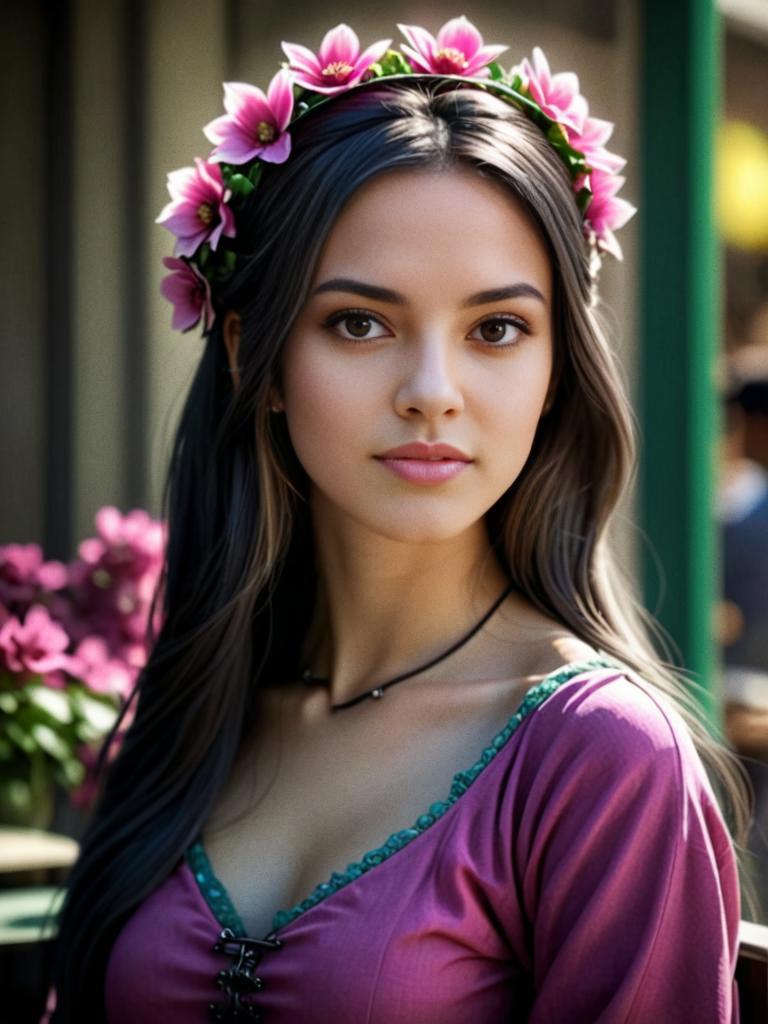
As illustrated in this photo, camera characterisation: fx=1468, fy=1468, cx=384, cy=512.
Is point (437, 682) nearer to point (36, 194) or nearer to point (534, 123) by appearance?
point (534, 123)

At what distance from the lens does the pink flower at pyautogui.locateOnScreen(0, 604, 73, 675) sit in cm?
216

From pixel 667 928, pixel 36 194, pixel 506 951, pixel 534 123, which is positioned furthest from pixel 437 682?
pixel 36 194

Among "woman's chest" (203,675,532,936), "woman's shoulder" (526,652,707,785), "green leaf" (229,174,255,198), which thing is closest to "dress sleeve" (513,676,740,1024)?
"woman's shoulder" (526,652,707,785)

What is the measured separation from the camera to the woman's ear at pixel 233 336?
176 cm

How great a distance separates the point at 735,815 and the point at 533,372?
559mm

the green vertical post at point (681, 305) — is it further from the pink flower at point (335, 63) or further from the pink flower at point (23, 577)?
the pink flower at point (335, 63)

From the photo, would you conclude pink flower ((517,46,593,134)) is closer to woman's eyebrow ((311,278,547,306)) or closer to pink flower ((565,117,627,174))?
pink flower ((565,117,627,174))

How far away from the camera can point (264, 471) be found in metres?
1.77

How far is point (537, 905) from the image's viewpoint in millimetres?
1419

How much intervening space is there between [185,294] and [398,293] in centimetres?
42

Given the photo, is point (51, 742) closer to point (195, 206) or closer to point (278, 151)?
point (195, 206)

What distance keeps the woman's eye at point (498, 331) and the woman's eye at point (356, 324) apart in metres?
0.11

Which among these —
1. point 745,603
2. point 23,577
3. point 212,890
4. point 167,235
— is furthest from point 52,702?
point 745,603

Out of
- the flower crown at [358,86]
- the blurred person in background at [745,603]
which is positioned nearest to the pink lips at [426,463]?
the flower crown at [358,86]
